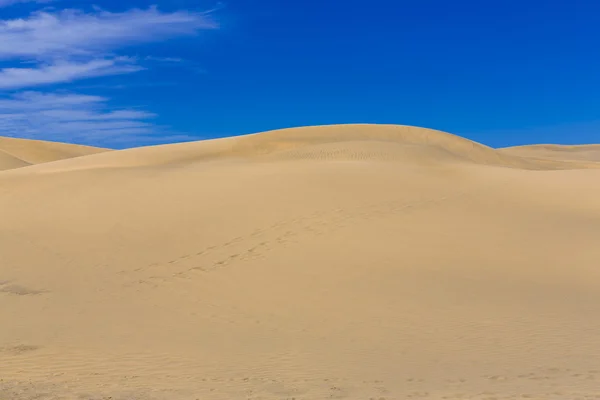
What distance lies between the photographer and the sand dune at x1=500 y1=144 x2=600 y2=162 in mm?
85875

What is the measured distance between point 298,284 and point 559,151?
311 feet

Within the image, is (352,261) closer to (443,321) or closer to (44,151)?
(443,321)

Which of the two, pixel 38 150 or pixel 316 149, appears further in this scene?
pixel 38 150

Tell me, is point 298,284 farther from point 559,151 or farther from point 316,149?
point 559,151

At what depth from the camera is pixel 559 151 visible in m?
95.9

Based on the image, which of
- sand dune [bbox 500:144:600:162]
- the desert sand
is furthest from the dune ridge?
sand dune [bbox 500:144:600:162]

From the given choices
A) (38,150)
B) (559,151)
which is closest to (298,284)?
(38,150)

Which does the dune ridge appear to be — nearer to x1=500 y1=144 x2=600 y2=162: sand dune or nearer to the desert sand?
the desert sand

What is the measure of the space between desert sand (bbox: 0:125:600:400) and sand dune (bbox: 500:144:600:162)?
6943cm

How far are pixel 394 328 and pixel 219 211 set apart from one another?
793 centimetres

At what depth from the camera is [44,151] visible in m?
73.2

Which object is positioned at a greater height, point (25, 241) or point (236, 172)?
point (236, 172)

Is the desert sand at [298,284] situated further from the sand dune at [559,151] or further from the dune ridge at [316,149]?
the sand dune at [559,151]

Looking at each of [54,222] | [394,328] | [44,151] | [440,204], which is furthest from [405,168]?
[44,151]
